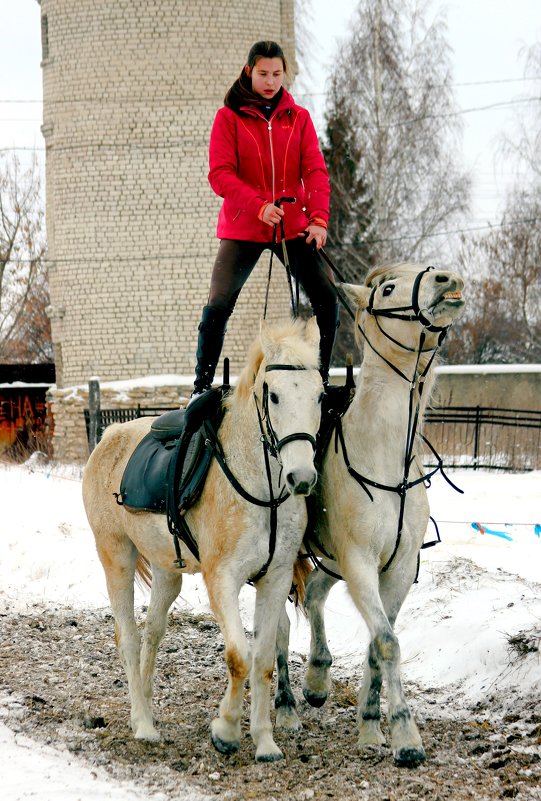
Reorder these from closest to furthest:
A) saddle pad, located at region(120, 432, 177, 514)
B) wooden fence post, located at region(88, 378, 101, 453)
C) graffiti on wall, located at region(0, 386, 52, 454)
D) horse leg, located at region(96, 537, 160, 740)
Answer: saddle pad, located at region(120, 432, 177, 514) → horse leg, located at region(96, 537, 160, 740) → wooden fence post, located at region(88, 378, 101, 453) → graffiti on wall, located at region(0, 386, 52, 454)

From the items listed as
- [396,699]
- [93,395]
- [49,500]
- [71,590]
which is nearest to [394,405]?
[396,699]

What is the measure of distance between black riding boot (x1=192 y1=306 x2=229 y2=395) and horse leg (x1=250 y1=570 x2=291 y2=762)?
124 cm

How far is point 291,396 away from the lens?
14.8 feet

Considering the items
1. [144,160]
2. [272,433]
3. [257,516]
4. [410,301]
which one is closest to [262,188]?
[410,301]

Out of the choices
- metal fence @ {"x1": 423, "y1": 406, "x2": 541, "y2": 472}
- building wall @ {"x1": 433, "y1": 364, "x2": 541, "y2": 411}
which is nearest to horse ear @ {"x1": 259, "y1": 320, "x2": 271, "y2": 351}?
metal fence @ {"x1": 423, "y1": 406, "x2": 541, "y2": 472}

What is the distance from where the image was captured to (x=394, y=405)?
5.08 metres

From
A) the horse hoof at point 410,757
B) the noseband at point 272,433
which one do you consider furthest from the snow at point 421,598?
the noseband at point 272,433

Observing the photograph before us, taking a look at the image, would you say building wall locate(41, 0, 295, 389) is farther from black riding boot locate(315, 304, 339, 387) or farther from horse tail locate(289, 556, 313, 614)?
horse tail locate(289, 556, 313, 614)

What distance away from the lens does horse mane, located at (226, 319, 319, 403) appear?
462cm

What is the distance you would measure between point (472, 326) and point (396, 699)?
103 feet

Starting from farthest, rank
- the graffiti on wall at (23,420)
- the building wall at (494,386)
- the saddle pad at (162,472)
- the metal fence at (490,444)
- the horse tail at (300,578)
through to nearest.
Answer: the building wall at (494,386) → the graffiti on wall at (23,420) → the metal fence at (490,444) → the horse tail at (300,578) → the saddle pad at (162,472)

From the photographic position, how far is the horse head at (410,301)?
4832 mm

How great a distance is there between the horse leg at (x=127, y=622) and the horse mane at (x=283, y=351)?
1.53 metres

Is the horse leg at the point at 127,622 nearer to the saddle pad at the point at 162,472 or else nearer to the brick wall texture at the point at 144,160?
the saddle pad at the point at 162,472
